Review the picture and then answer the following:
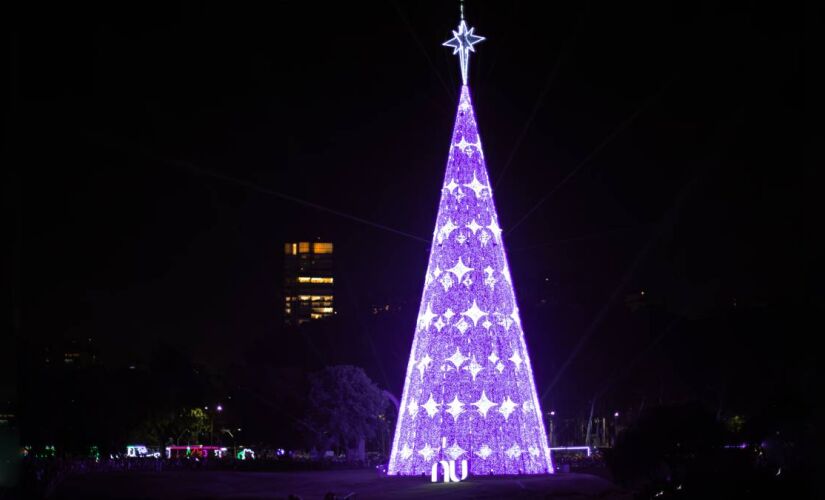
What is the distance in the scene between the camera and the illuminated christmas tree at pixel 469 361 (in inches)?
1127

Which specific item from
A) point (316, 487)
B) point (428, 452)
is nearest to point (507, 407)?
point (428, 452)

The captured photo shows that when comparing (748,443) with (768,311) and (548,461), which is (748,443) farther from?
(768,311)

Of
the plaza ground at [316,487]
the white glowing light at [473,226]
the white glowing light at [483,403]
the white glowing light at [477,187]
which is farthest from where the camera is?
the white glowing light at [477,187]

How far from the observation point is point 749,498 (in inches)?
585

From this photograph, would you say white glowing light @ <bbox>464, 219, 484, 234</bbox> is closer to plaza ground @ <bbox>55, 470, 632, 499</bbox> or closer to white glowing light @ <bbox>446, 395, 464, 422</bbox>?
white glowing light @ <bbox>446, 395, 464, 422</bbox>

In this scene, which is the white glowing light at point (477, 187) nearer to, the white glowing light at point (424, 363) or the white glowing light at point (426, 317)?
the white glowing light at point (426, 317)

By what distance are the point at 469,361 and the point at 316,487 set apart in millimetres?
6598

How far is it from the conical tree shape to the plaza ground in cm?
88

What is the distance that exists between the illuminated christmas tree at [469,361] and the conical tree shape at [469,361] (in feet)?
0.09

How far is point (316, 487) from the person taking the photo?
31.2 meters

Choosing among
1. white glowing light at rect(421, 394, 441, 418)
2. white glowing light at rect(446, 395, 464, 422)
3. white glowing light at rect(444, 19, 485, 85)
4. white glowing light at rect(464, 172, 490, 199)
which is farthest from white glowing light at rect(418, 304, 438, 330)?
white glowing light at rect(444, 19, 485, 85)

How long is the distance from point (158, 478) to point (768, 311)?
1366 inches

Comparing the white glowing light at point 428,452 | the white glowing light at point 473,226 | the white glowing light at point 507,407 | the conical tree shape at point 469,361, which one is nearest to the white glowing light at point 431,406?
the conical tree shape at point 469,361

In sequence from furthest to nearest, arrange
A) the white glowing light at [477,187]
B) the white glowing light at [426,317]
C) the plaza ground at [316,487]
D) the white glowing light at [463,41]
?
the white glowing light at [463,41] < the white glowing light at [477,187] < the white glowing light at [426,317] < the plaza ground at [316,487]
